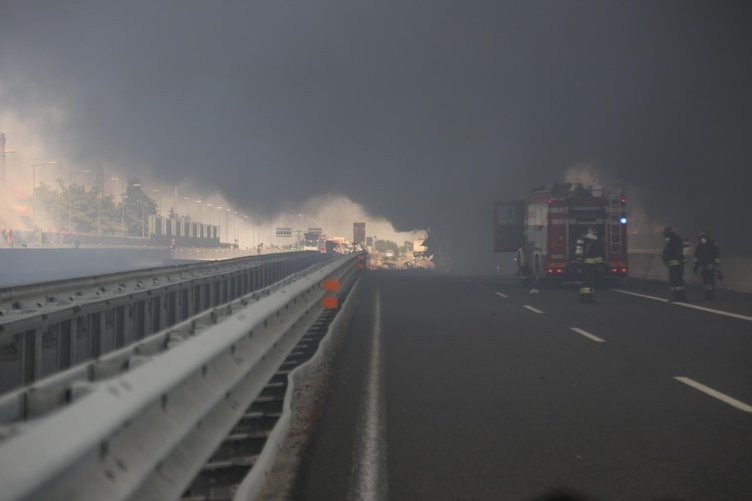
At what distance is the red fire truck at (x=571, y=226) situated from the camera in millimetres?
28734

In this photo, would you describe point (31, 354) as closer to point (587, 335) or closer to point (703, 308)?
point (587, 335)

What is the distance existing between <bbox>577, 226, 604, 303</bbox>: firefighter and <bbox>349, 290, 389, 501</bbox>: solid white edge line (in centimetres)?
1236

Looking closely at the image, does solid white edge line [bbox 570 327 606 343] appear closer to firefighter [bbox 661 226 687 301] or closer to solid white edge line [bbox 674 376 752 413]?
solid white edge line [bbox 674 376 752 413]

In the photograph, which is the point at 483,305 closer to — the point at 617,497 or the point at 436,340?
the point at 436,340

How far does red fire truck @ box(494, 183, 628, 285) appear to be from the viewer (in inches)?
1131

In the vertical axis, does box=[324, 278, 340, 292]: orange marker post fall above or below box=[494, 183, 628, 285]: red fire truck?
below

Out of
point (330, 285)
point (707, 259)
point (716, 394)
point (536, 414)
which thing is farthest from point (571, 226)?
point (536, 414)

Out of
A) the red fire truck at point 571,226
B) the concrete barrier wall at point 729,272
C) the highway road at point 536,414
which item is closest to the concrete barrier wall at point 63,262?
the red fire truck at point 571,226

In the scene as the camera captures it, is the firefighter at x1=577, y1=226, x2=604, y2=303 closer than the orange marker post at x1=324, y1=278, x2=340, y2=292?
No

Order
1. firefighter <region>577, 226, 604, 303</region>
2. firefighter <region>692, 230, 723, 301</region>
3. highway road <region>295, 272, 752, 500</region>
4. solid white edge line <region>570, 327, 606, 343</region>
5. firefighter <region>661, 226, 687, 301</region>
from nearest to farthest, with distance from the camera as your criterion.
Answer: highway road <region>295, 272, 752, 500</region> → solid white edge line <region>570, 327, 606, 343</region> → firefighter <region>577, 226, 604, 303</region> → firefighter <region>661, 226, 687, 301</region> → firefighter <region>692, 230, 723, 301</region>

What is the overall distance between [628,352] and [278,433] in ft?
26.3

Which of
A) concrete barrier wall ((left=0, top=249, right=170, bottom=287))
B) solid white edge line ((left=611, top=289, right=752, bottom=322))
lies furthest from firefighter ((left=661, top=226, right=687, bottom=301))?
concrete barrier wall ((left=0, top=249, right=170, bottom=287))

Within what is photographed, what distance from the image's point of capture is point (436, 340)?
45.9 feet

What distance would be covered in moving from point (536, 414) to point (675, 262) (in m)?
15.8
